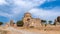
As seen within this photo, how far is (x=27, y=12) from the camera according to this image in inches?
2662

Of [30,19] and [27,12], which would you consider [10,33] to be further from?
[27,12]

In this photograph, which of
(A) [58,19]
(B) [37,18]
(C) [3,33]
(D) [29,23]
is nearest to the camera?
(C) [3,33]

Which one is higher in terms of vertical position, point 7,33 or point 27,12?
point 27,12

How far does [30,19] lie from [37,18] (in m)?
3.44

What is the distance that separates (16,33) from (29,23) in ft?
92.8

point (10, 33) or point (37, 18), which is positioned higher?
point (37, 18)

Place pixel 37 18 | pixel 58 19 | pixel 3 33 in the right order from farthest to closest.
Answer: pixel 58 19, pixel 37 18, pixel 3 33

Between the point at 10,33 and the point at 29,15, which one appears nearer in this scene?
the point at 10,33

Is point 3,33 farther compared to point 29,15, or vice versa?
point 29,15

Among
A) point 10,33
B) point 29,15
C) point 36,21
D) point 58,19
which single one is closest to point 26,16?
point 29,15

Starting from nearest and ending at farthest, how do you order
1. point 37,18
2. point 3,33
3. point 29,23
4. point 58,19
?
1. point 3,33
2. point 29,23
3. point 37,18
4. point 58,19

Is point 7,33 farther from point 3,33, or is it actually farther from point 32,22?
point 32,22

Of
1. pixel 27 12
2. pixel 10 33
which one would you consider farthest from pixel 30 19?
pixel 10 33

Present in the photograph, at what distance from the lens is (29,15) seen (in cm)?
6650
